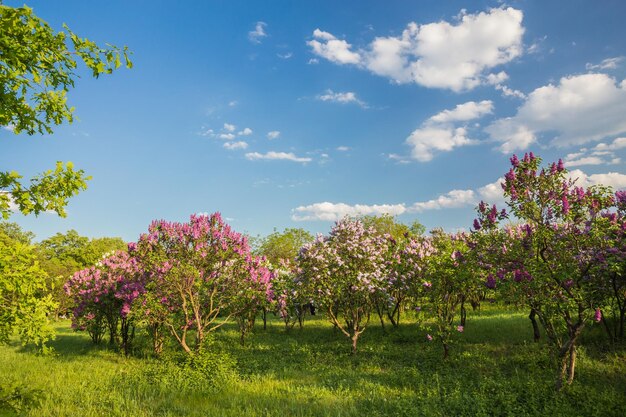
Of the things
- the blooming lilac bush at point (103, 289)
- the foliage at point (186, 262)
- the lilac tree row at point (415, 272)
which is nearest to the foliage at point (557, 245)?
the lilac tree row at point (415, 272)

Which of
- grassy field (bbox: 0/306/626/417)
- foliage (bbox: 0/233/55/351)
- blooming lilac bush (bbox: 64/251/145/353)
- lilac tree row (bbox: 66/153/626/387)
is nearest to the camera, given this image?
foliage (bbox: 0/233/55/351)

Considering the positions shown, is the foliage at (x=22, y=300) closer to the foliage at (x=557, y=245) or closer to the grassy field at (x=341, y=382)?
the grassy field at (x=341, y=382)

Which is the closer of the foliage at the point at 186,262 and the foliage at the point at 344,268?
the foliage at the point at 186,262

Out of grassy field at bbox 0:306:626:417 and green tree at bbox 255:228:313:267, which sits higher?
green tree at bbox 255:228:313:267

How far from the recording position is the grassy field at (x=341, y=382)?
920 centimetres

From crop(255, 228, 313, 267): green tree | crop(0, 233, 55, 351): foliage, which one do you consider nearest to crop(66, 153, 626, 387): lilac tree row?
crop(0, 233, 55, 351): foliage

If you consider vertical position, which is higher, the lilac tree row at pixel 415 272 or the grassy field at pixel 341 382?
the lilac tree row at pixel 415 272

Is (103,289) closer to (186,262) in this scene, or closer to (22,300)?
(186,262)

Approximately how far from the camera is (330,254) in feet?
56.2

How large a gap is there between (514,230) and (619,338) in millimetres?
6426

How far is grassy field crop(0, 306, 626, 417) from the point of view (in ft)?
30.2

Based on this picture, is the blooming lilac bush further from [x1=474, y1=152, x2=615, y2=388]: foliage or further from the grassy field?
[x1=474, y1=152, x2=615, y2=388]: foliage

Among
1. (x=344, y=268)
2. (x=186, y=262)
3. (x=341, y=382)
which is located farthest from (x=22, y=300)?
(x=344, y=268)

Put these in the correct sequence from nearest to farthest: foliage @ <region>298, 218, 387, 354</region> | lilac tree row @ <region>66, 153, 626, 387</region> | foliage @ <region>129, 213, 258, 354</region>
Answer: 1. lilac tree row @ <region>66, 153, 626, 387</region>
2. foliage @ <region>129, 213, 258, 354</region>
3. foliage @ <region>298, 218, 387, 354</region>
